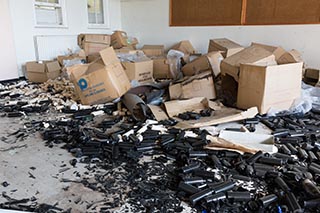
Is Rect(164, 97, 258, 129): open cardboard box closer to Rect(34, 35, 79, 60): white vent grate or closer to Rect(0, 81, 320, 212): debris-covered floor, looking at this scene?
Rect(0, 81, 320, 212): debris-covered floor

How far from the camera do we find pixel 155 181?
5.94 feet

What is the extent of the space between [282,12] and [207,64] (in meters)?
2.25

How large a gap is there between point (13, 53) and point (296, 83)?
4.82 metres

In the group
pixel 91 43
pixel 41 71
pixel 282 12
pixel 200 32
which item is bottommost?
pixel 41 71

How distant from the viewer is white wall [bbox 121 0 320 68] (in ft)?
16.7

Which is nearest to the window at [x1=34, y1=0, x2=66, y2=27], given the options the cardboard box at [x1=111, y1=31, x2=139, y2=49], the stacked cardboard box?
the cardboard box at [x1=111, y1=31, x2=139, y2=49]

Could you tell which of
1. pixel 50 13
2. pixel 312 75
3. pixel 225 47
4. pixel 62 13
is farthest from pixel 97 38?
pixel 312 75

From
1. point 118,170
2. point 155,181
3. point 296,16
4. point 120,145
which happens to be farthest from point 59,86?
point 296,16

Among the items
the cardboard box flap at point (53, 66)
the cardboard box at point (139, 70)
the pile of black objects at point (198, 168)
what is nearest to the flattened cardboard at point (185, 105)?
the pile of black objects at point (198, 168)

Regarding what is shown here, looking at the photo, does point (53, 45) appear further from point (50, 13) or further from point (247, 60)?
point (247, 60)

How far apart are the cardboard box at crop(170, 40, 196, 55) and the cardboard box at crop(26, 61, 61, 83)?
8.90 feet

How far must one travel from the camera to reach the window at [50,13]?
5.39 metres

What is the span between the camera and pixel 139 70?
14.5 feet

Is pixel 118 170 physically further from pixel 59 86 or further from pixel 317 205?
pixel 59 86
